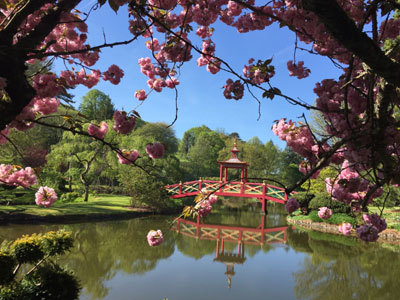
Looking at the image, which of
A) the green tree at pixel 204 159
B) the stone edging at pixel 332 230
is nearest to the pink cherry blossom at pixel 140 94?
the stone edging at pixel 332 230

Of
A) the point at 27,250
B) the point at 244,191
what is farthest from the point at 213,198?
the point at 244,191

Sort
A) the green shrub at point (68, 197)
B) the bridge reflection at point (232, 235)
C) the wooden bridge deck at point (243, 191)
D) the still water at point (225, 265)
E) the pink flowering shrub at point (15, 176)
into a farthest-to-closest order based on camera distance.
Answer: the wooden bridge deck at point (243, 191)
the green shrub at point (68, 197)
the bridge reflection at point (232, 235)
the still water at point (225, 265)
the pink flowering shrub at point (15, 176)

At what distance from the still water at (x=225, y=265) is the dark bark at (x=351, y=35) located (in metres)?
3.81

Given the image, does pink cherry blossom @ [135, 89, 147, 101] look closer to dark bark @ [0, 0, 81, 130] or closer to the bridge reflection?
dark bark @ [0, 0, 81, 130]

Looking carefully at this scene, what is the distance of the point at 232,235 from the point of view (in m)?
10.4

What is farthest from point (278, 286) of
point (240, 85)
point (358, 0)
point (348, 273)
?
point (358, 0)

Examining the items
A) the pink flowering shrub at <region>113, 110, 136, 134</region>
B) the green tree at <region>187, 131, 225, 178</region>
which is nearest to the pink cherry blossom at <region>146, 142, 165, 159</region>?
the pink flowering shrub at <region>113, 110, 136, 134</region>

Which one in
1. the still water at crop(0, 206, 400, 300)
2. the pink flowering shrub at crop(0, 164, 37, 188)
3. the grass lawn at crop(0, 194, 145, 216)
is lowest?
the still water at crop(0, 206, 400, 300)

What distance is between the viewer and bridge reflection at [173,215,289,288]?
763cm

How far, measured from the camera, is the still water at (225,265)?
5.10 metres

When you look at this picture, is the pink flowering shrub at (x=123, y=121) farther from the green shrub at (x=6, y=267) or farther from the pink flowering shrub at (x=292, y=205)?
the green shrub at (x=6, y=267)

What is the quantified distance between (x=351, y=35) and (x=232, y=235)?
10234 millimetres

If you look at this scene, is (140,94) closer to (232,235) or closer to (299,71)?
(299,71)

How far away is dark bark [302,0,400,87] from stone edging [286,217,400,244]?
1030 cm
